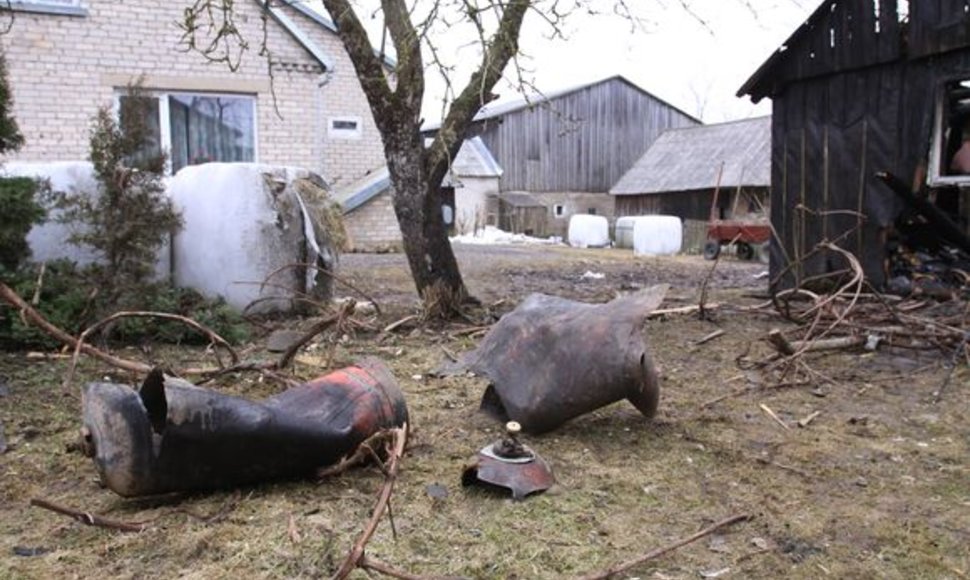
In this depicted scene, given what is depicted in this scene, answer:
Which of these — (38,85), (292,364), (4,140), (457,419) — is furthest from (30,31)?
(457,419)

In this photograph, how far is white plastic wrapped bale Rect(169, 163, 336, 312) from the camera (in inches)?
263

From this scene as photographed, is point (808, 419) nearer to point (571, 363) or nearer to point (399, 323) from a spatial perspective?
point (571, 363)

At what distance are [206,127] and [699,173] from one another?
73.0 feet

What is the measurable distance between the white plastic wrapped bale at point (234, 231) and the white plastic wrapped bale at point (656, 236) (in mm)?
17080

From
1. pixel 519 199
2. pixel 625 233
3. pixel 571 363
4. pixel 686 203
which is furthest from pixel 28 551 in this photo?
pixel 519 199

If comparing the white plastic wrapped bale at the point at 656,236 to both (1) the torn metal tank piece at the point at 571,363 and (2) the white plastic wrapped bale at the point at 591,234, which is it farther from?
(1) the torn metal tank piece at the point at 571,363

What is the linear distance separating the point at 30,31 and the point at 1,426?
10.7 metres

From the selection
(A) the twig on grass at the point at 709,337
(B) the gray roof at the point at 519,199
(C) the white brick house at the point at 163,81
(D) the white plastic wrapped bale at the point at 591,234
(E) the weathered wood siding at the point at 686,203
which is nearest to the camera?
(A) the twig on grass at the point at 709,337

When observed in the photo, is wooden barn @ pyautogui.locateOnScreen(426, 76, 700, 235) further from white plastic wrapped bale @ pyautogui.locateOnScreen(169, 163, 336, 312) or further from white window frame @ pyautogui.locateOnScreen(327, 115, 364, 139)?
white plastic wrapped bale @ pyautogui.locateOnScreen(169, 163, 336, 312)

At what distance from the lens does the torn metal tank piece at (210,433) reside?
2.46m

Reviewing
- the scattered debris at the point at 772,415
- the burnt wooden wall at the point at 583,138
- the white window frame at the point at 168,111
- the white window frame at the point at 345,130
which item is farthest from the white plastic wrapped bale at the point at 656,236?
the scattered debris at the point at 772,415

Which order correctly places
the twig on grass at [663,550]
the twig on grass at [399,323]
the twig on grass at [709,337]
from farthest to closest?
the twig on grass at [399,323] < the twig on grass at [709,337] < the twig on grass at [663,550]

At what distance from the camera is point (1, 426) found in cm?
352

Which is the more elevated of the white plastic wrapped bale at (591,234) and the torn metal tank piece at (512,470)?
the white plastic wrapped bale at (591,234)
